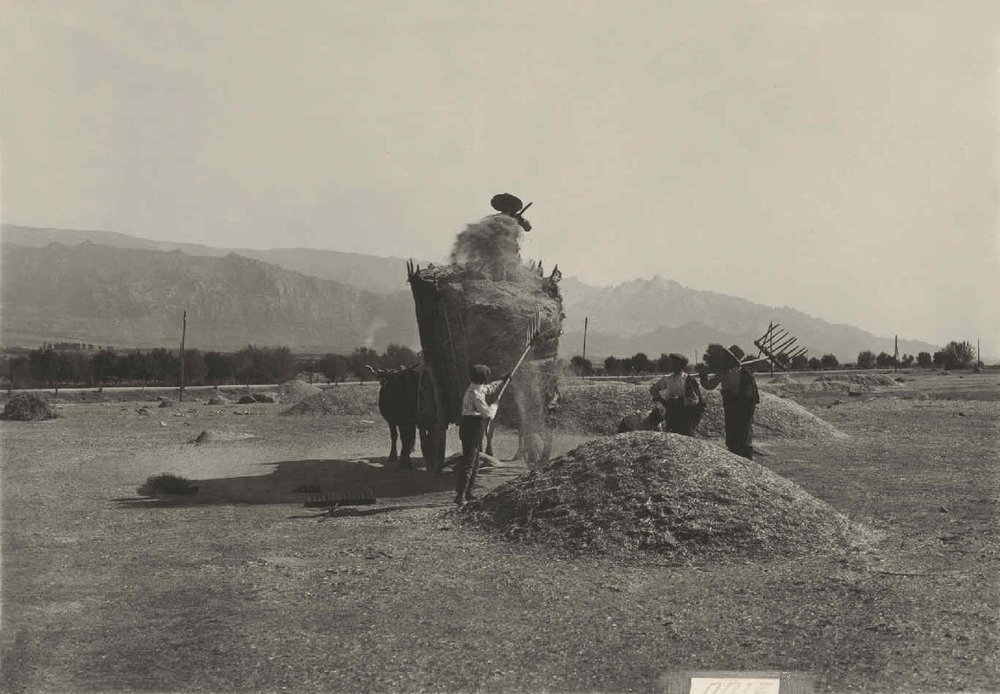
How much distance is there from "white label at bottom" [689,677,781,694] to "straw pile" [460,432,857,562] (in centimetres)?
298

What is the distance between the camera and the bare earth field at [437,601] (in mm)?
4715

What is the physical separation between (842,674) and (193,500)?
8122mm

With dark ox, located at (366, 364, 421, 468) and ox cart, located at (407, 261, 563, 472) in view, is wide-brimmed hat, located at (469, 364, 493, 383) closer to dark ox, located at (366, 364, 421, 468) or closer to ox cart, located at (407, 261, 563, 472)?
ox cart, located at (407, 261, 563, 472)

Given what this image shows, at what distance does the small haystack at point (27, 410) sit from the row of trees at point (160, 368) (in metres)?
16.3

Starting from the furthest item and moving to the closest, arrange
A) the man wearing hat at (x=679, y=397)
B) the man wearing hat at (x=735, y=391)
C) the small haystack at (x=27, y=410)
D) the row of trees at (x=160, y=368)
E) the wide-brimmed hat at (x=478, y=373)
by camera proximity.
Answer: the row of trees at (x=160, y=368)
the small haystack at (x=27, y=410)
the man wearing hat at (x=679, y=397)
the man wearing hat at (x=735, y=391)
the wide-brimmed hat at (x=478, y=373)

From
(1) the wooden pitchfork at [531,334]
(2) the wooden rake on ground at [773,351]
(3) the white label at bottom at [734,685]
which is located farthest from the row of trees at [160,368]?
(3) the white label at bottom at [734,685]

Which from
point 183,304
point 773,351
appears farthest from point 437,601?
point 183,304

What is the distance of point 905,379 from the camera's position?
137 feet

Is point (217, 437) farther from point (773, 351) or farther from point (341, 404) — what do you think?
point (773, 351)

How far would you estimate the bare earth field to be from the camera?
471 cm

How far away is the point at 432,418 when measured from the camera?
12.1m

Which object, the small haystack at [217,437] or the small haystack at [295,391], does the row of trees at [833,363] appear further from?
the small haystack at [217,437]

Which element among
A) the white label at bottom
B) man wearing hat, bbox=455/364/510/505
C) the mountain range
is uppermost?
the mountain range

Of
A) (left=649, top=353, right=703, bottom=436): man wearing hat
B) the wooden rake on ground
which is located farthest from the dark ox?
the wooden rake on ground
